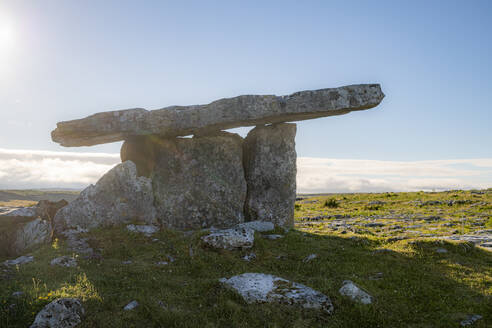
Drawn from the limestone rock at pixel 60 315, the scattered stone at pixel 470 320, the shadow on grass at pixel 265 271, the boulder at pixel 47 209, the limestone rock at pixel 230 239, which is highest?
the boulder at pixel 47 209

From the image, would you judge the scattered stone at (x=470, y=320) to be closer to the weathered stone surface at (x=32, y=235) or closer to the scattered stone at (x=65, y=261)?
the scattered stone at (x=65, y=261)

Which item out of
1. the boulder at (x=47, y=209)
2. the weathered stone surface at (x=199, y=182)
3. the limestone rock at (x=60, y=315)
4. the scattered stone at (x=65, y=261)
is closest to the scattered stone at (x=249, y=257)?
the limestone rock at (x=60, y=315)

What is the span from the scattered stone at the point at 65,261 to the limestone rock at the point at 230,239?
4.77 m

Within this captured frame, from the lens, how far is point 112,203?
17672 mm

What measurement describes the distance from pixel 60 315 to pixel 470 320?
9837mm

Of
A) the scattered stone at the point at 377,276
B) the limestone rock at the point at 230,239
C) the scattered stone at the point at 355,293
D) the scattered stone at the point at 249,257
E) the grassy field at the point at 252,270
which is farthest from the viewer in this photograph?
the limestone rock at the point at 230,239

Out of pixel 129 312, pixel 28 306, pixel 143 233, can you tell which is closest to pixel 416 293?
pixel 129 312

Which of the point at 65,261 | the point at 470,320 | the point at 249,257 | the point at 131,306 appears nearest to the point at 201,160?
the point at 249,257

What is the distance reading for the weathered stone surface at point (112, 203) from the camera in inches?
659

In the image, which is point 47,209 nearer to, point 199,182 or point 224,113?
point 199,182

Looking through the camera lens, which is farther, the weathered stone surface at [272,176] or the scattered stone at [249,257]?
the weathered stone surface at [272,176]

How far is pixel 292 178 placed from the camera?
21.4 m

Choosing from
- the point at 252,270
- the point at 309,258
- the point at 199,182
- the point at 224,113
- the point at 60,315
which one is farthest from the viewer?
the point at 199,182

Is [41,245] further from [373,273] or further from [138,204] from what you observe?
[373,273]
